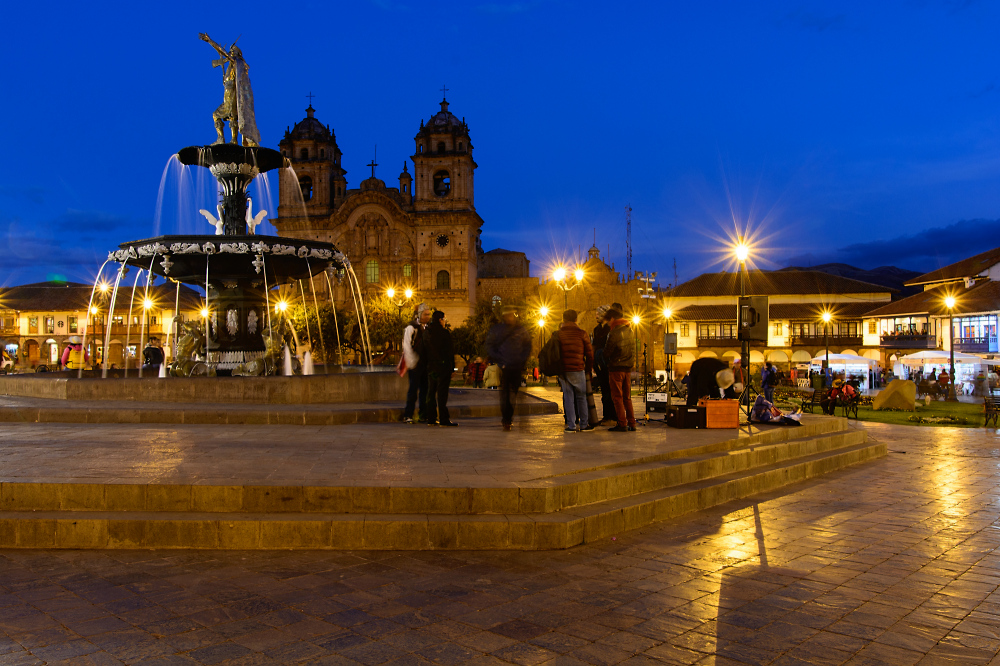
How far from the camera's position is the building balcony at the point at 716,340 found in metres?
59.5

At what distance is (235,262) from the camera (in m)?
14.4

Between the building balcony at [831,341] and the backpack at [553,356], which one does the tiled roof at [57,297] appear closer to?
the building balcony at [831,341]

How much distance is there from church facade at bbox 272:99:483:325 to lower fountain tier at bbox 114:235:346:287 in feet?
154

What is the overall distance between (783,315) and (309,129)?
45652 millimetres

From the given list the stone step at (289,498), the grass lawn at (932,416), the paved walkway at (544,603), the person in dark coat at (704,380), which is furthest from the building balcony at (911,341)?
the stone step at (289,498)

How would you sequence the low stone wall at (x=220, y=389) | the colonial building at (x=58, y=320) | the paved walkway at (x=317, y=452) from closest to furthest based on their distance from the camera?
the paved walkway at (x=317, y=452) < the low stone wall at (x=220, y=389) < the colonial building at (x=58, y=320)

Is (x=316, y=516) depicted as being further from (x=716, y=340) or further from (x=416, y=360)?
(x=716, y=340)

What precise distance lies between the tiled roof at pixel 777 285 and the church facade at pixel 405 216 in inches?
785

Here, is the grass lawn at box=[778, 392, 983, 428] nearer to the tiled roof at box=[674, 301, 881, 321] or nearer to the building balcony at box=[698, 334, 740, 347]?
the building balcony at box=[698, 334, 740, 347]

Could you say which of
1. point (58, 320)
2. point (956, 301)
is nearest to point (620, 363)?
point (956, 301)

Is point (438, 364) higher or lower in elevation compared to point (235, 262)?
lower

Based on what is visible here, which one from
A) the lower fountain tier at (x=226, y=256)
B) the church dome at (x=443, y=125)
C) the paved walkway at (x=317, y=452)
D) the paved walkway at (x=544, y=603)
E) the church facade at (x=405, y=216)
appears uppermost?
the church dome at (x=443, y=125)

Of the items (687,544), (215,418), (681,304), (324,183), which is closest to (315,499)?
(687,544)

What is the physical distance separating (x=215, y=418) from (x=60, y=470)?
3.88m
